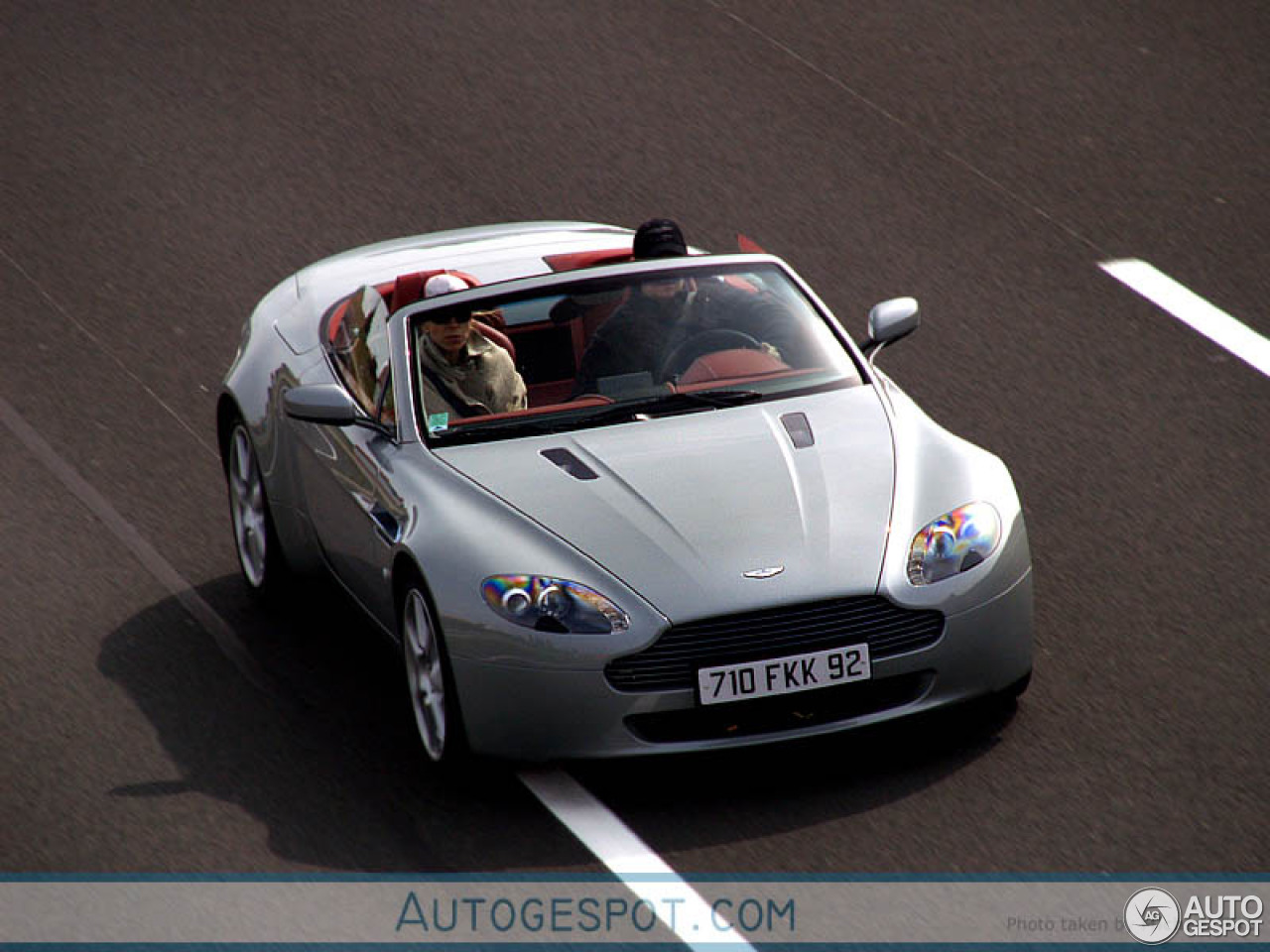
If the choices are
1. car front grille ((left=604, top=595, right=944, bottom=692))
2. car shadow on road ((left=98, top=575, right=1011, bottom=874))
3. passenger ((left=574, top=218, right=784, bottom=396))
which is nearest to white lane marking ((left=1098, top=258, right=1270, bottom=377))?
passenger ((left=574, top=218, right=784, bottom=396))

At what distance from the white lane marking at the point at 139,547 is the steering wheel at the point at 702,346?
6.12 ft

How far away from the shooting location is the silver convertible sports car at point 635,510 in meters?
7.04

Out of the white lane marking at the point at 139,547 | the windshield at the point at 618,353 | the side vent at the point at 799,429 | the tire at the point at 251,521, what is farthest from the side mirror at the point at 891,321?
the white lane marking at the point at 139,547

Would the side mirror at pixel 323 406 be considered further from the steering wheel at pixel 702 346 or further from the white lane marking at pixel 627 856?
the white lane marking at pixel 627 856

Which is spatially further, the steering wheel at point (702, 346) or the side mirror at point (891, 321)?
the side mirror at point (891, 321)

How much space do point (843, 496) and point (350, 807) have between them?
184 centimetres

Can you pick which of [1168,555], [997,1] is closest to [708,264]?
[1168,555]

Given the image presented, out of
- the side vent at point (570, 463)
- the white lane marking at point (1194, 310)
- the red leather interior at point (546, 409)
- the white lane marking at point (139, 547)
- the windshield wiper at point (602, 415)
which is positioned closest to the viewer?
the side vent at point (570, 463)

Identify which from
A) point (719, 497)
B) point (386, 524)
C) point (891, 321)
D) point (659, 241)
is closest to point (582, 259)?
point (659, 241)

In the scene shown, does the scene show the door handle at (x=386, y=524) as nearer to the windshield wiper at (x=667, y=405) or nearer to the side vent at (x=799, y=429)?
the windshield wiper at (x=667, y=405)

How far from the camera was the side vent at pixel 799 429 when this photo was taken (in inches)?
307

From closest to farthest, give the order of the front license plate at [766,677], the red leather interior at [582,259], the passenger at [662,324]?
the front license plate at [766,677]
the passenger at [662,324]
the red leather interior at [582,259]

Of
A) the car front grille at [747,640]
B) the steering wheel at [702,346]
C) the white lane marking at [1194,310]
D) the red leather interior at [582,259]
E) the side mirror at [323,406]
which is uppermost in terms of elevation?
the side mirror at [323,406]

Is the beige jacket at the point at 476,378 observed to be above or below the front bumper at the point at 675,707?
above
